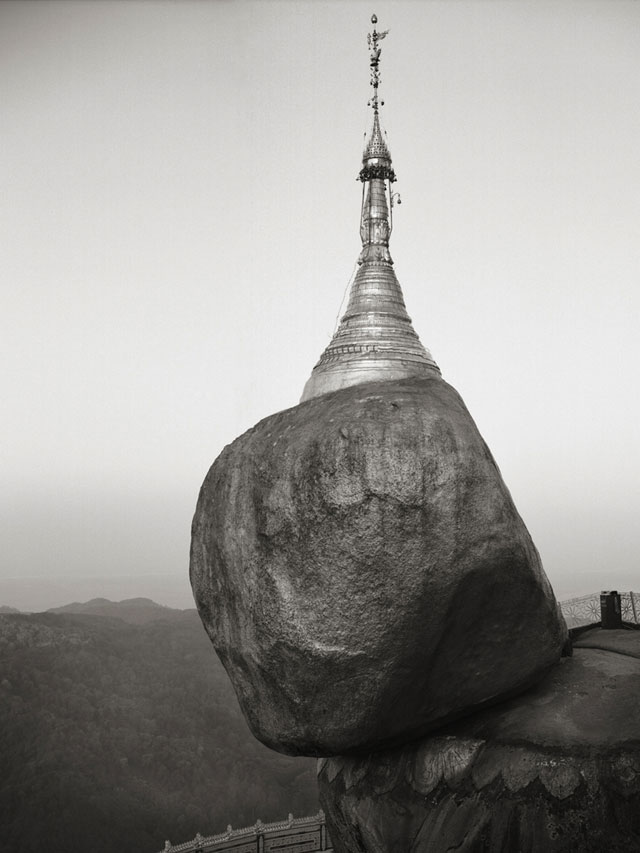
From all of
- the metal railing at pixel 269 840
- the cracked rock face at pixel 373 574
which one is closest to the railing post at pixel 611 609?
the cracked rock face at pixel 373 574

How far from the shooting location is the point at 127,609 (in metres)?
24.4

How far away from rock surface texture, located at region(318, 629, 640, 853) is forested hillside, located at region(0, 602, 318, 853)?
10.8m

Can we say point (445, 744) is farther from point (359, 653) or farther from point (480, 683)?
point (359, 653)

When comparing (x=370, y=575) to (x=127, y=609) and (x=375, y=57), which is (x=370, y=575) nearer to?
(x=375, y=57)

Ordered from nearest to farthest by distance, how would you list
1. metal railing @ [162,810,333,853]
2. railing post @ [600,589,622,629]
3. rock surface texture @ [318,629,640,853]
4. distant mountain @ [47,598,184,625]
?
rock surface texture @ [318,629,640,853], railing post @ [600,589,622,629], metal railing @ [162,810,333,853], distant mountain @ [47,598,184,625]

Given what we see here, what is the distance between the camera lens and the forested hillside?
14188 mm

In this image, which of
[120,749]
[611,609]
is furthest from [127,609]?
[611,609]

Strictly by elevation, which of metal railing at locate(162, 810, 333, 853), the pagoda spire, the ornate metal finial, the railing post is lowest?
metal railing at locate(162, 810, 333, 853)

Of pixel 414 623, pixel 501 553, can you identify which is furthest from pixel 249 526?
pixel 501 553

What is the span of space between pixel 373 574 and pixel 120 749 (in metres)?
14.5

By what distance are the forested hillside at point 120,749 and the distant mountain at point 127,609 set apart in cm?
351

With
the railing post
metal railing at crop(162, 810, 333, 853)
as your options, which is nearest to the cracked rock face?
the railing post

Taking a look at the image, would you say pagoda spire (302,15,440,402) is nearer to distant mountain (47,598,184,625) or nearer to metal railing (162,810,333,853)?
metal railing (162,810,333,853)

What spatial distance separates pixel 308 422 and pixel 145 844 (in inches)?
486
